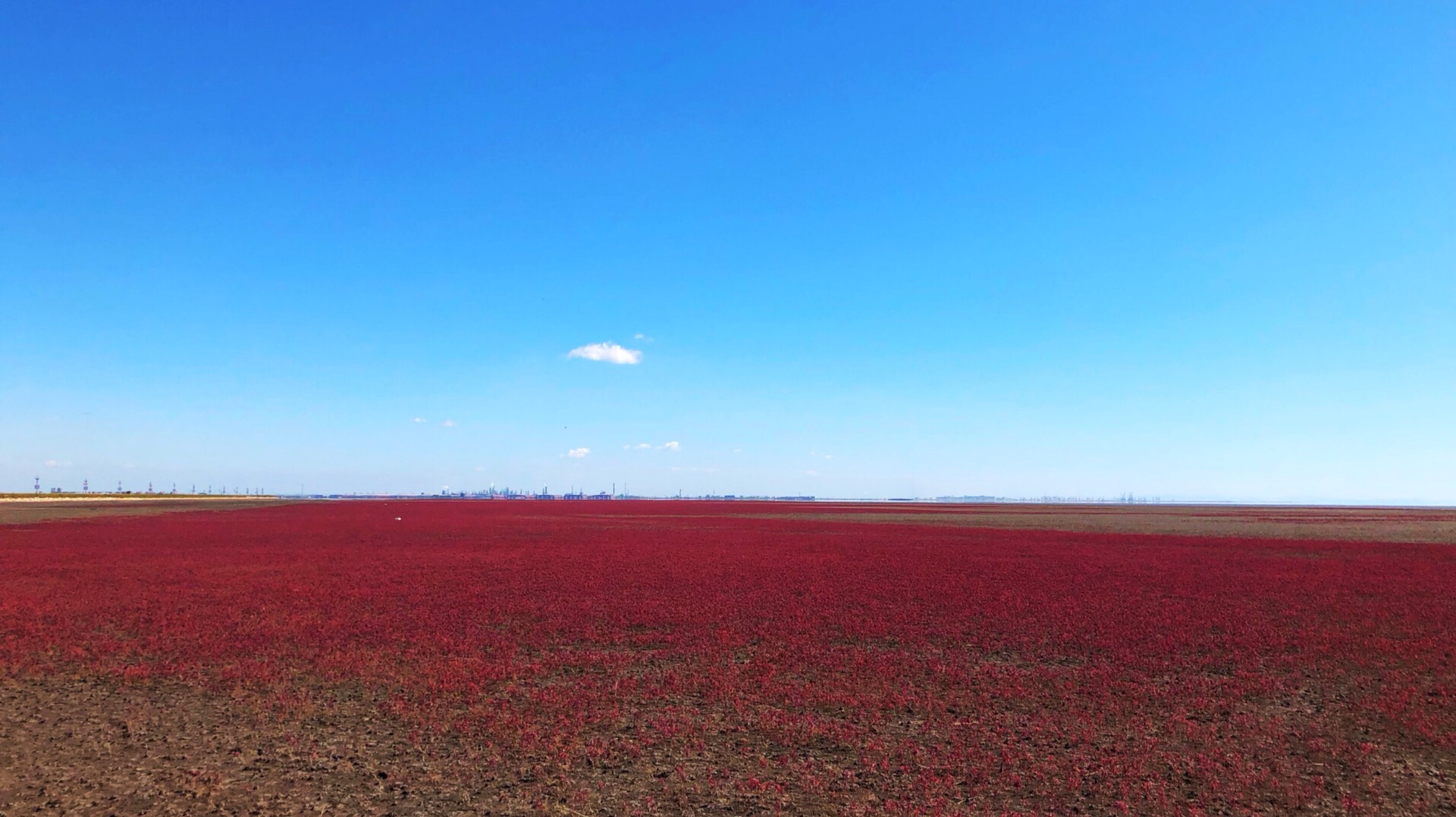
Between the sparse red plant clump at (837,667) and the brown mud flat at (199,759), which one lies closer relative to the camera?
the brown mud flat at (199,759)

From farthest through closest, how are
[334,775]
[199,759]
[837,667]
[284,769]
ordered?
1. [837,667]
2. [199,759]
3. [284,769]
4. [334,775]

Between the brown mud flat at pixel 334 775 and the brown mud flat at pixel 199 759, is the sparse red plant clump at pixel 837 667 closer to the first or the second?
the brown mud flat at pixel 334 775

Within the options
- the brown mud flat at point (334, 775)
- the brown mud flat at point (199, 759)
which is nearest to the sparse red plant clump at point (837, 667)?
the brown mud flat at point (334, 775)

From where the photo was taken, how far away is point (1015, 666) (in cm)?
1059

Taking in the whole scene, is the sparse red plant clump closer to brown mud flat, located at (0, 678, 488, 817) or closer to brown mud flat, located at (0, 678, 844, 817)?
brown mud flat, located at (0, 678, 844, 817)

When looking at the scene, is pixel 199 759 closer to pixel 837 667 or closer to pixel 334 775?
pixel 334 775

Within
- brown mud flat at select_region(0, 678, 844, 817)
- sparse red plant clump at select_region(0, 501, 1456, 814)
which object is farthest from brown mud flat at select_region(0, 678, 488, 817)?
sparse red plant clump at select_region(0, 501, 1456, 814)

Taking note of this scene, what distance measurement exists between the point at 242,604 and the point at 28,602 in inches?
168

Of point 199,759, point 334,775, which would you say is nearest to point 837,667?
point 334,775

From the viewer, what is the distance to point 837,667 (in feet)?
34.3

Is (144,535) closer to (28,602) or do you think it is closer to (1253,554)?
(28,602)

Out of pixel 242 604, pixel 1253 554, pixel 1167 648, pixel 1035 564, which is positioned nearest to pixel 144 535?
pixel 242 604

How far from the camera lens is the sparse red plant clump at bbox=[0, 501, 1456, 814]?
658 cm

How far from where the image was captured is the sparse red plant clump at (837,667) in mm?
6578
